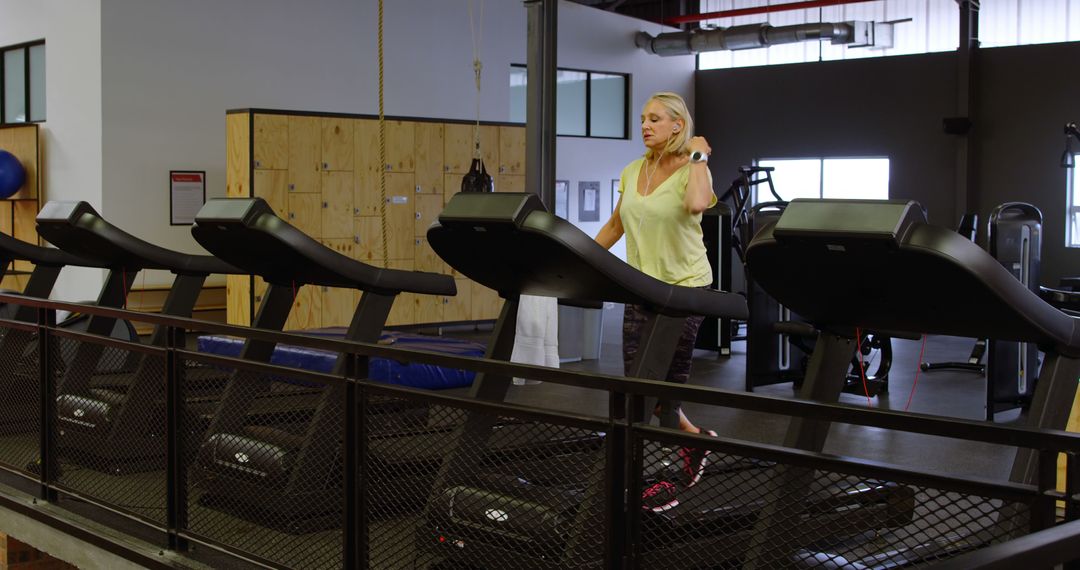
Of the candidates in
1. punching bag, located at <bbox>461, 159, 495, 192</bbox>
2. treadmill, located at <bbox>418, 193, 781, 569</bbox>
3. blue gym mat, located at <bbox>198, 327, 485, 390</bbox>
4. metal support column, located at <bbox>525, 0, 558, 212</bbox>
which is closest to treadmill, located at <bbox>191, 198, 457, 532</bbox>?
treadmill, located at <bbox>418, 193, 781, 569</bbox>

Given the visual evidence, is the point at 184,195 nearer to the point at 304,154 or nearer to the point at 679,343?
the point at 304,154

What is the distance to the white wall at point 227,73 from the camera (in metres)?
10.1

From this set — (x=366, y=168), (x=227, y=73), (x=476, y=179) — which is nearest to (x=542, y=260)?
(x=476, y=179)

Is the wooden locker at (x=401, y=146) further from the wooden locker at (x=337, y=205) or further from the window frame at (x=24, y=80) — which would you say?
the window frame at (x=24, y=80)

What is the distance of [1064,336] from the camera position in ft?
7.93

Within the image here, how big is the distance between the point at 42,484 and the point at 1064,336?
11.0 feet

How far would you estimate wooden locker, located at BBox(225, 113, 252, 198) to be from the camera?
930 centimetres

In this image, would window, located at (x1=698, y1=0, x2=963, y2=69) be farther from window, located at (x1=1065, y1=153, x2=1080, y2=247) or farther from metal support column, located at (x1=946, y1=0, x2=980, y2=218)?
window, located at (x1=1065, y1=153, x2=1080, y2=247)

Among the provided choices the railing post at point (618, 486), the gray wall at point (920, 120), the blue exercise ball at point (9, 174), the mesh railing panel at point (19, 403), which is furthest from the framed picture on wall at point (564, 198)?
the railing post at point (618, 486)

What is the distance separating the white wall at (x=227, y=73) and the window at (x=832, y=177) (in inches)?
157

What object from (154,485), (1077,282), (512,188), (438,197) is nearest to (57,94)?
(438,197)

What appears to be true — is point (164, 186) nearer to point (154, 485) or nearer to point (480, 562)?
point (154, 485)

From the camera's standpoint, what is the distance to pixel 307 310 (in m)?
9.62

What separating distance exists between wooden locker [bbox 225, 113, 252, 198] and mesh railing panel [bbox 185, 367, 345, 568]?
607 centimetres
